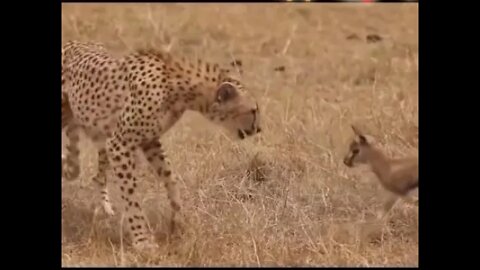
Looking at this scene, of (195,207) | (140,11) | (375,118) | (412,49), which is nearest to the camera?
(195,207)

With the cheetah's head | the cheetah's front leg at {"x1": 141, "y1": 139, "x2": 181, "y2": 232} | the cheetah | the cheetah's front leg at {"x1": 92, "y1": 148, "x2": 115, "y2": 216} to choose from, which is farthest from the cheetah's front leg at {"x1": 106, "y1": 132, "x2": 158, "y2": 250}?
the cheetah's front leg at {"x1": 92, "y1": 148, "x2": 115, "y2": 216}

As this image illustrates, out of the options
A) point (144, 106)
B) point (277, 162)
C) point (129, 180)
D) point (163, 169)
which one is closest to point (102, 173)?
point (163, 169)

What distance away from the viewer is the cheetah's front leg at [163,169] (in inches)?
157

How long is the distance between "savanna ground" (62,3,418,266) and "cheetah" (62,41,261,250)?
0.20 m

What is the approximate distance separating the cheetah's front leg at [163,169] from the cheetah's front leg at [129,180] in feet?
0.62

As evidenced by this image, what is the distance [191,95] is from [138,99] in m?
0.25

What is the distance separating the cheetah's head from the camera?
11.9 ft

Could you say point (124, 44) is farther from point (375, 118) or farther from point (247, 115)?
point (247, 115)

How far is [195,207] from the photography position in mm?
3992

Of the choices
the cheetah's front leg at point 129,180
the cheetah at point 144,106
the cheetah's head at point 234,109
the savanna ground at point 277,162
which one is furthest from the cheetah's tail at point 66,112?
the cheetah's head at point 234,109

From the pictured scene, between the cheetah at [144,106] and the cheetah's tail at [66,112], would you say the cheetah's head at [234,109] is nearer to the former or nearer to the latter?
the cheetah at [144,106]

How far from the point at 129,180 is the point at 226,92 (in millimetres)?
646
